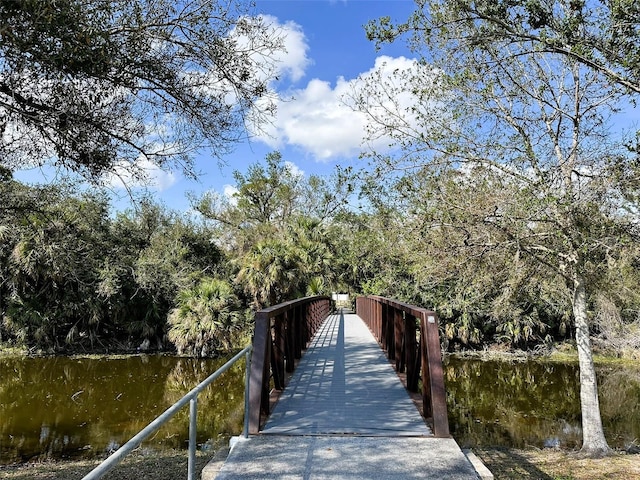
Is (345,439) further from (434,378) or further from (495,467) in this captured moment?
(495,467)

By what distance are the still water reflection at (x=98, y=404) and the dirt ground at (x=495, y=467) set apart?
4.08 feet

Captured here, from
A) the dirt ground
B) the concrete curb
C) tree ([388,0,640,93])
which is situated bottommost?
the dirt ground

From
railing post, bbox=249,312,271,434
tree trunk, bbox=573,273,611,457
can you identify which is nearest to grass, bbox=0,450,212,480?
railing post, bbox=249,312,271,434

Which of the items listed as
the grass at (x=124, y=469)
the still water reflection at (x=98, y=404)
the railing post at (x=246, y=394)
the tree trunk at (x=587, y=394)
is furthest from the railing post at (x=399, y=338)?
the still water reflection at (x=98, y=404)

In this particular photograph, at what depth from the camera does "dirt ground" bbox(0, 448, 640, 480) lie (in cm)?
663

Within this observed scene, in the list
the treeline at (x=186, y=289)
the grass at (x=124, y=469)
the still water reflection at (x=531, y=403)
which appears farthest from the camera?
the treeline at (x=186, y=289)

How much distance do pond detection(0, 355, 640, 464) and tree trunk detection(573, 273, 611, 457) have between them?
119 centimetres

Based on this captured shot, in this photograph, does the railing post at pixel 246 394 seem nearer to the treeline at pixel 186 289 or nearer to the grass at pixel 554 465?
the grass at pixel 554 465

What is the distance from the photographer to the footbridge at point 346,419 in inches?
125

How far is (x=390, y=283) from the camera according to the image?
21922 mm

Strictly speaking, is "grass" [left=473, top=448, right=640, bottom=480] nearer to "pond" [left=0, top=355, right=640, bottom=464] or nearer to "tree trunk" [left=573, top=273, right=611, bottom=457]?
"tree trunk" [left=573, top=273, right=611, bottom=457]

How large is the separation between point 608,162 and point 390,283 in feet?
48.7

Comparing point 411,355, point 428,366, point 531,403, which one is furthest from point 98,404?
point 531,403

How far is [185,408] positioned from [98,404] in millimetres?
2132
